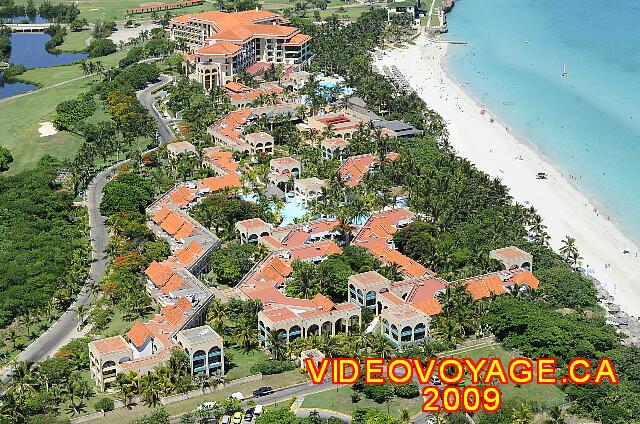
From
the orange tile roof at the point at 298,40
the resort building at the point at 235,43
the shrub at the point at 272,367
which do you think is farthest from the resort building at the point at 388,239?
the orange tile roof at the point at 298,40

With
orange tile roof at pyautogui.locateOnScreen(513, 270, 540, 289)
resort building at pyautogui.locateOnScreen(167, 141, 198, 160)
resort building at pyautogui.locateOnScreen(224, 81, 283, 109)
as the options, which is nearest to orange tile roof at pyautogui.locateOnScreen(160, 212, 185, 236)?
resort building at pyautogui.locateOnScreen(167, 141, 198, 160)

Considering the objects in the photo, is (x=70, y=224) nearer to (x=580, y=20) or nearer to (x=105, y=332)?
(x=105, y=332)

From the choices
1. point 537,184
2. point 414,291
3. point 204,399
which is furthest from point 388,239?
point 204,399

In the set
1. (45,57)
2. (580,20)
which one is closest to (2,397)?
(45,57)

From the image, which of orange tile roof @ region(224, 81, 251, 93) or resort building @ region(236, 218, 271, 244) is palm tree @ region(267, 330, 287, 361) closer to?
resort building @ region(236, 218, 271, 244)

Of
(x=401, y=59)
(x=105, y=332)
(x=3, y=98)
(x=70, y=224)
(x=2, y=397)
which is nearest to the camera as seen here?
(x=2, y=397)
